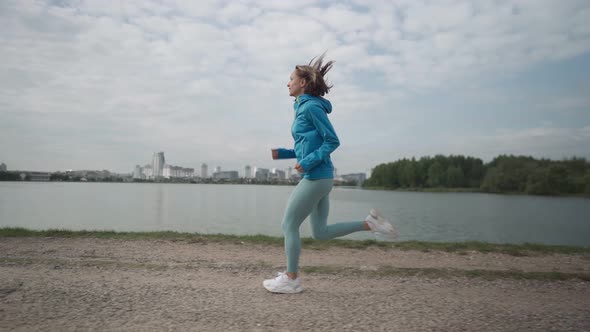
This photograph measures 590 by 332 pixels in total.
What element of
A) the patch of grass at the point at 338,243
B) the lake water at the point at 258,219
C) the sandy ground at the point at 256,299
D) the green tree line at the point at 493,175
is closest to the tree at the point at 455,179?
the green tree line at the point at 493,175

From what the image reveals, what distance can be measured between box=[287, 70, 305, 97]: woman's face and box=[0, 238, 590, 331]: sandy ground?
238 cm

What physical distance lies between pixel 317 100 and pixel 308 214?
1329mm

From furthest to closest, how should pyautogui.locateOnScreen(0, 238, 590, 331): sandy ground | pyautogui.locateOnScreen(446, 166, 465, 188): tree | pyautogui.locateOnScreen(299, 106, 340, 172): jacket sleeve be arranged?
pyautogui.locateOnScreen(446, 166, 465, 188): tree < pyautogui.locateOnScreen(299, 106, 340, 172): jacket sleeve < pyautogui.locateOnScreen(0, 238, 590, 331): sandy ground

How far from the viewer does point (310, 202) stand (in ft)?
14.4

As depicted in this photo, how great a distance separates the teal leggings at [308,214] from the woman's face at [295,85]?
1080 mm

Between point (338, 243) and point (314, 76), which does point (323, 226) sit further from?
point (338, 243)

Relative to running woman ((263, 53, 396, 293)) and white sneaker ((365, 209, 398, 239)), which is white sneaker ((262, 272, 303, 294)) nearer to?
running woman ((263, 53, 396, 293))

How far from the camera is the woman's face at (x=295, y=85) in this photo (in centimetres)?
457

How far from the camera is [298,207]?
14.4ft

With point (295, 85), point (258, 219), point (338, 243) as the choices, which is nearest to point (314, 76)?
point (295, 85)

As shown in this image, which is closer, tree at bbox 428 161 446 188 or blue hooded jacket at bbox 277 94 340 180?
blue hooded jacket at bbox 277 94 340 180

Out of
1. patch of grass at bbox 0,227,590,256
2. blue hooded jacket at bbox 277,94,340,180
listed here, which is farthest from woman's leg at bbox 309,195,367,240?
patch of grass at bbox 0,227,590,256

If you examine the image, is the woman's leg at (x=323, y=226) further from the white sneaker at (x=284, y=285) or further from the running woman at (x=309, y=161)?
the white sneaker at (x=284, y=285)

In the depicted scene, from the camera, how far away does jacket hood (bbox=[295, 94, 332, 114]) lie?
440 cm
